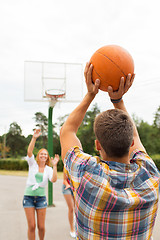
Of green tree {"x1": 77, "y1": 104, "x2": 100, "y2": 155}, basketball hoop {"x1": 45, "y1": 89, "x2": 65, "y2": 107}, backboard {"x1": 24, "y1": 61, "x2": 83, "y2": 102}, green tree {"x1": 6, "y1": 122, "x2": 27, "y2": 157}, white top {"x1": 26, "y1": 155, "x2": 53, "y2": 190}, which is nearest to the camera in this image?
white top {"x1": 26, "y1": 155, "x2": 53, "y2": 190}

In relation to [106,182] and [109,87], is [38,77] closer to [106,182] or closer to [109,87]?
[109,87]

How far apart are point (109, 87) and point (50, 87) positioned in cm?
677

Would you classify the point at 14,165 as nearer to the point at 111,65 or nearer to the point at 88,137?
the point at 88,137

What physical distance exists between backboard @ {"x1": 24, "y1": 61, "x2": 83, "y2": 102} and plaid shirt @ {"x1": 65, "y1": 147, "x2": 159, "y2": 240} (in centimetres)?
662

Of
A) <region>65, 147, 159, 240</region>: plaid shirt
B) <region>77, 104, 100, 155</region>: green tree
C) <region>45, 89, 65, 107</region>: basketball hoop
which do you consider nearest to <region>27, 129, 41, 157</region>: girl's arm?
<region>45, 89, 65, 107</region>: basketball hoop

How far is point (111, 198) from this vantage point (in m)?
1.27

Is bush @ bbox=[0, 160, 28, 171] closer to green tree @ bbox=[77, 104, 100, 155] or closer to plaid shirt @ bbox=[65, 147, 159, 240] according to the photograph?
green tree @ bbox=[77, 104, 100, 155]

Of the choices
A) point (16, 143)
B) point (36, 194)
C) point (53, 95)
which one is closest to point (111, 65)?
point (36, 194)

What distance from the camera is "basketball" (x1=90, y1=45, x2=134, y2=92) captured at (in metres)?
1.93

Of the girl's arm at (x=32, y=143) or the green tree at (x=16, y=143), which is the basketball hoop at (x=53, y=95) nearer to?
the girl's arm at (x=32, y=143)

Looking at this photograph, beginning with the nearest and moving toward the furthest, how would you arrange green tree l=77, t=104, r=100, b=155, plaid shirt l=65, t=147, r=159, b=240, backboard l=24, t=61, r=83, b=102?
1. plaid shirt l=65, t=147, r=159, b=240
2. backboard l=24, t=61, r=83, b=102
3. green tree l=77, t=104, r=100, b=155

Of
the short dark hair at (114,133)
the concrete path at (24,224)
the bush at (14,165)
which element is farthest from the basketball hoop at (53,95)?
the bush at (14,165)

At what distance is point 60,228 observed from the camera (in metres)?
6.09

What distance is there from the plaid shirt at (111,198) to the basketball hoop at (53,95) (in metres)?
6.33
